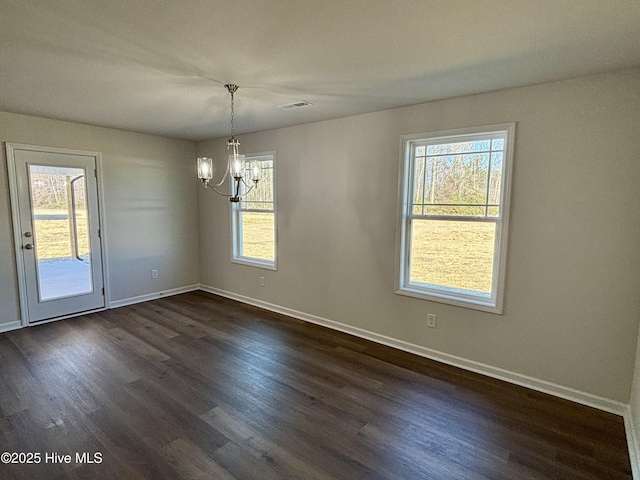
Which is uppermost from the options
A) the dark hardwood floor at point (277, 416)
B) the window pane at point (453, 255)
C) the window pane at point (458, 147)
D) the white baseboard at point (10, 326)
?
the window pane at point (458, 147)

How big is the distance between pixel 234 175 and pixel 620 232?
2982mm

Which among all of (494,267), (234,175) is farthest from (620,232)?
(234,175)

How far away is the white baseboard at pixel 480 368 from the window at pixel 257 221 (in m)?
0.86

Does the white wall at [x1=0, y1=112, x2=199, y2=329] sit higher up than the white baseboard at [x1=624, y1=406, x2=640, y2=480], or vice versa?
the white wall at [x1=0, y1=112, x2=199, y2=329]

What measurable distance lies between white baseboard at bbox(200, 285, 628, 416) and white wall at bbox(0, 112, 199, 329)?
6.98ft

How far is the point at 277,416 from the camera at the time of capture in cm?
238

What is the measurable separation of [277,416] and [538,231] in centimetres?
248

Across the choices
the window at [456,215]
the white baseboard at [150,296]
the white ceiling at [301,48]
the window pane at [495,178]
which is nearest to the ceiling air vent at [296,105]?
the white ceiling at [301,48]

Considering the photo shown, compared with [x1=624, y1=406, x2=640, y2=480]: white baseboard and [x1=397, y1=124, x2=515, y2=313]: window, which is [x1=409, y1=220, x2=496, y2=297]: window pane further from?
[x1=624, y1=406, x2=640, y2=480]: white baseboard

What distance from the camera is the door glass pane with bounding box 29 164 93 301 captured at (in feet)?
13.2

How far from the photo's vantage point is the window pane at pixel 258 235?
4.75 metres

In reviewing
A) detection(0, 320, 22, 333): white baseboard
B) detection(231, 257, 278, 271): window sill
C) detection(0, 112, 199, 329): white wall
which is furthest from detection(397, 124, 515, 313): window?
detection(0, 320, 22, 333): white baseboard

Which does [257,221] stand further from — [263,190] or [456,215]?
[456,215]

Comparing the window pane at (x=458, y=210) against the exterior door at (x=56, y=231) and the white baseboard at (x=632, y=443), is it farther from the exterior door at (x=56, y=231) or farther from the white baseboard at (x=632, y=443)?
the exterior door at (x=56, y=231)
